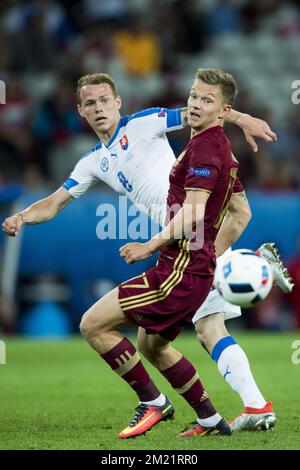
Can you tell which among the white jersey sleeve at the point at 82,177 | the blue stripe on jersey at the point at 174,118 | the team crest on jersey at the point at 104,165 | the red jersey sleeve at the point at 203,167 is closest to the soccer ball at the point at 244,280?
the red jersey sleeve at the point at 203,167

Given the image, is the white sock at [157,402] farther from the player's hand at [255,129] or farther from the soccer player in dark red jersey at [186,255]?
the player's hand at [255,129]

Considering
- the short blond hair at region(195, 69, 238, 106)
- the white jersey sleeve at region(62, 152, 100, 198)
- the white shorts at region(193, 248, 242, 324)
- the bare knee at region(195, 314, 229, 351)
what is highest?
the short blond hair at region(195, 69, 238, 106)

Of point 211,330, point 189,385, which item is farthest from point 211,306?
point 189,385

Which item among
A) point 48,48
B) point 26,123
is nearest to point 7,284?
point 26,123

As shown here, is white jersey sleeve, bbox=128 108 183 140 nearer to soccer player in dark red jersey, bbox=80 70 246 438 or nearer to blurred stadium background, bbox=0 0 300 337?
soccer player in dark red jersey, bbox=80 70 246 438

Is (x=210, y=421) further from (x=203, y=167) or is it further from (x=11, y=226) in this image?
(x=11, y=226)

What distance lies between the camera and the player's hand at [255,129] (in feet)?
22.5

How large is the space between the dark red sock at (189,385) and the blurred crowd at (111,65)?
28.6 ft

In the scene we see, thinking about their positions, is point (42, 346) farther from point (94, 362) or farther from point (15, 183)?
point (15, 183)

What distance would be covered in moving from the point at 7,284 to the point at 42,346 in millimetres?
1492

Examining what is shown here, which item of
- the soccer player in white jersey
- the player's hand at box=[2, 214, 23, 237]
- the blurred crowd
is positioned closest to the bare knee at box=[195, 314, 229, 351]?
the soccer player in white jersey

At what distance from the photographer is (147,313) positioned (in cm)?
658

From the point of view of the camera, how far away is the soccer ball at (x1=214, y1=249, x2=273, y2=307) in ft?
Answer: 21.0

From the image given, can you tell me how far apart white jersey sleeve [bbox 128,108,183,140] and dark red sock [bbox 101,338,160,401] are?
1.52 metres
